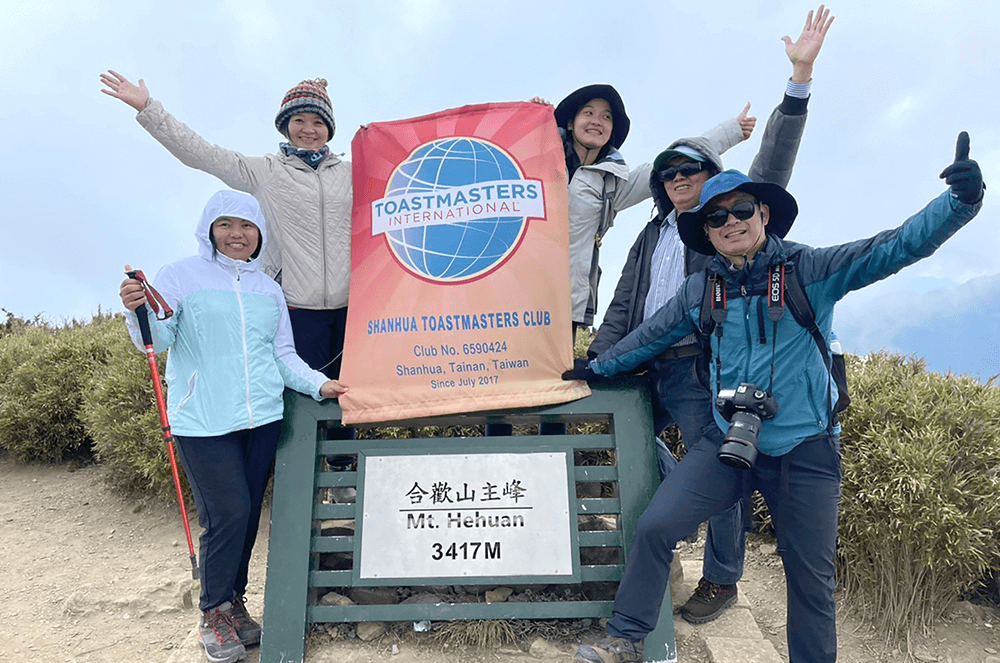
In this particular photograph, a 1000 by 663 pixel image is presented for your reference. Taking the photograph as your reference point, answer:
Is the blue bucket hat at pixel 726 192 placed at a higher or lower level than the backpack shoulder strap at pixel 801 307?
higher

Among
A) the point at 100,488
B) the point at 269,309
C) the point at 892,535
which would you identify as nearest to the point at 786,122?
the point at 892,535

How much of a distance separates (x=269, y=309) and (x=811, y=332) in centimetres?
239

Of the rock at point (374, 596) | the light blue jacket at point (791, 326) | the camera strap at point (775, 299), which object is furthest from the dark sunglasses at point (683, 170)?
the rock at point (374, 596)

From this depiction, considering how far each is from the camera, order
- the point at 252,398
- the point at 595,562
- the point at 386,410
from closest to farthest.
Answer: the point at 252,398
the point at 386,410
the point at 595,562

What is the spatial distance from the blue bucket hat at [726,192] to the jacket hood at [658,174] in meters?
0.33

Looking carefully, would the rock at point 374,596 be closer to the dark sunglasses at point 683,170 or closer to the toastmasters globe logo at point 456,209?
the toastmasters globe logo at point 456,209

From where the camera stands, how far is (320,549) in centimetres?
320

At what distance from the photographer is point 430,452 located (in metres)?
3.29

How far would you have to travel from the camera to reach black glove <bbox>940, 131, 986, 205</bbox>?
2.16m

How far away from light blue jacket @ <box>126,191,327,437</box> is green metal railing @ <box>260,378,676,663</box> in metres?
0.31

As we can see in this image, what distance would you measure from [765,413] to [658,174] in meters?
1.30

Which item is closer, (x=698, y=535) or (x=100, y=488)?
(x=698, y=535)

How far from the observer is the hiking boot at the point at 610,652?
2.86m

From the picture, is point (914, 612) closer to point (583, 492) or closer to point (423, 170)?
point (583, 492)
